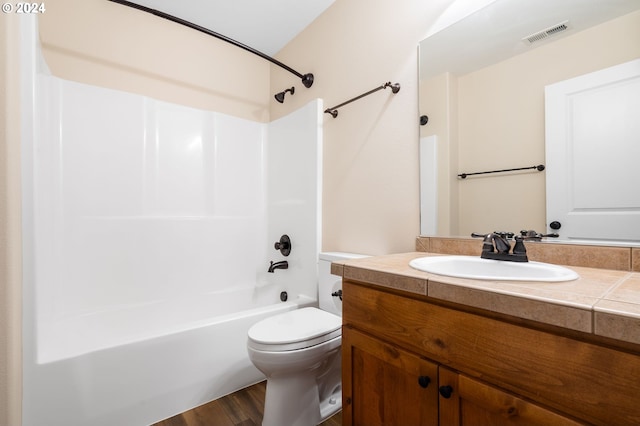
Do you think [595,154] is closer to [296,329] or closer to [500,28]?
[500,28]

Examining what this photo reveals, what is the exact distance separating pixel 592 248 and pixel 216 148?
2293 mm

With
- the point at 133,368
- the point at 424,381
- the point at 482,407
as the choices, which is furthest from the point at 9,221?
the point at 482,407

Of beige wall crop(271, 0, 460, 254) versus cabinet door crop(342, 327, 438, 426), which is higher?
beige wall crop(271, 0, 460, 254)

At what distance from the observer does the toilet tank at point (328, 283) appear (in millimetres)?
1681

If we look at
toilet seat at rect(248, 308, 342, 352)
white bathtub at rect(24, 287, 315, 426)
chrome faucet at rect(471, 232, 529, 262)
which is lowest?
white bathtub at rect(24, 287, 315, 426)

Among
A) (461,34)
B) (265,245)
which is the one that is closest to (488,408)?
(461,34)

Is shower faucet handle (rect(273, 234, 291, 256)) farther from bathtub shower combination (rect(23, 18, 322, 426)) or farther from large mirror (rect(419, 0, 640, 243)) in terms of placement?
large mirror (rect(419, 0, 640, 243))

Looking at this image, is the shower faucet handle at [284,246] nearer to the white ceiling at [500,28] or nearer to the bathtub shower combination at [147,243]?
the bathtub shower combination at [147,243]

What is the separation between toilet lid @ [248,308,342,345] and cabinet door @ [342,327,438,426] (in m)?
0.30

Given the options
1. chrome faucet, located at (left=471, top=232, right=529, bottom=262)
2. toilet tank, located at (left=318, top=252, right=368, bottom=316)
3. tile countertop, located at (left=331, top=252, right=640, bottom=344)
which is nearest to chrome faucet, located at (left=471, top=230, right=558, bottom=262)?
chrome faucet, located at (left=471, top=232, right=529, bottom=262)

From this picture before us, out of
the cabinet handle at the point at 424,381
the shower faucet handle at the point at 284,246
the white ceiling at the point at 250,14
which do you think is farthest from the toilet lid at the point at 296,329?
the white ceiling at the point at 250,14

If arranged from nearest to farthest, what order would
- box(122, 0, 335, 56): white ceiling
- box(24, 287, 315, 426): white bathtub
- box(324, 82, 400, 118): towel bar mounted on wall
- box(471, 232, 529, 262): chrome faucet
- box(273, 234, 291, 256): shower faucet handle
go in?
box(471, 232, 529, 262): chrome faucet → box(24, 287, 315, 426): white bathtub → box(324, 82, 400, 118): towel bar mounted on wall → box(122, 0, 335, 56): white ceiling → box(273, 234, 291, 256): shower faucet handle

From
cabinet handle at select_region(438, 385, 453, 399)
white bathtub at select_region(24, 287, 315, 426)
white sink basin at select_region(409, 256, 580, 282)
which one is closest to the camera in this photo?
cabinet handle at select_region(438, 385, 453, 399)

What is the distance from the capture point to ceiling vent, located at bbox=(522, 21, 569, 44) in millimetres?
1040
